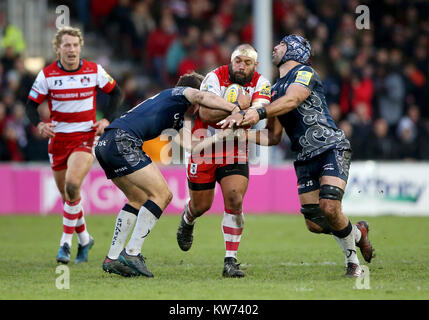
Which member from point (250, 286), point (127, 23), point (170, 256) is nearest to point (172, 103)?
point (250, 286)

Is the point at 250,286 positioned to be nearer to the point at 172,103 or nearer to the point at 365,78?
the point at 172,103

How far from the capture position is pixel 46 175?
1766 centimetres

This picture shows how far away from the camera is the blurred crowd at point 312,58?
738 inches

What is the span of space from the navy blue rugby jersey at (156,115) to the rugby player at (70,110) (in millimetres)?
1892

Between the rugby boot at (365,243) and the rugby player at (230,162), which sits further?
the rugby boot at (365,243)

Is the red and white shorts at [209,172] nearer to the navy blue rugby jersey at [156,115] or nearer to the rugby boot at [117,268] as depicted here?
the navy blue rugby jersey at [156,115]

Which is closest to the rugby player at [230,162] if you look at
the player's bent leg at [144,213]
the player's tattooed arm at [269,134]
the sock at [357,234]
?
the player's tattooed arm at [269,134]

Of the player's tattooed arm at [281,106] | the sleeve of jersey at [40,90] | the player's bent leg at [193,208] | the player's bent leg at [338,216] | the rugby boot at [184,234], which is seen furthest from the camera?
the sleeve of jersey at [40,90]

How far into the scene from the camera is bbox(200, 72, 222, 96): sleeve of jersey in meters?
8.79

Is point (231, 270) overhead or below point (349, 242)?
below

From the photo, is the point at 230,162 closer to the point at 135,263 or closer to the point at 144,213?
the point at 144,213

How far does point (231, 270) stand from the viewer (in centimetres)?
859

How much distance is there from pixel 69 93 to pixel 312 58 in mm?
11047

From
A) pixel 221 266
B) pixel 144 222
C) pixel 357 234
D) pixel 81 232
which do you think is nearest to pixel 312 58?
pixel 81 232
